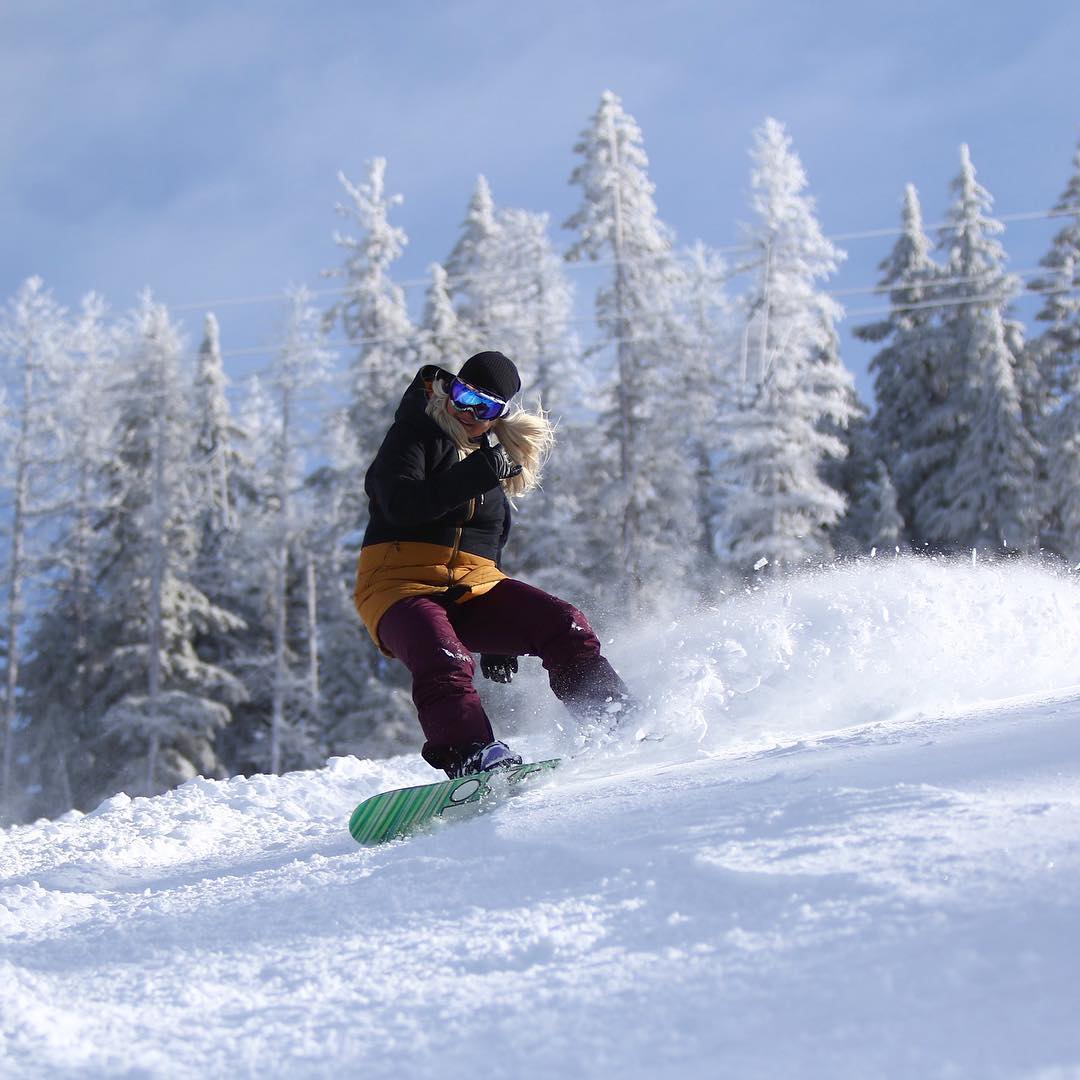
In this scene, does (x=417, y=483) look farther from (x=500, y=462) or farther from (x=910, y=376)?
(x=910, y=376)

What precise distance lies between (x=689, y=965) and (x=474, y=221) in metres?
30.2

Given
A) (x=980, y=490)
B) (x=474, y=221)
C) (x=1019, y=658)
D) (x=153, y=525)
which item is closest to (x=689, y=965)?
(x=1019, y=658)

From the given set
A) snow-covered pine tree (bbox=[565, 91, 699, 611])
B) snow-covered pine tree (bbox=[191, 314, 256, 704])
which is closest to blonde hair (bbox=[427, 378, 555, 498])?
snow-covered pine tree (bbox=[565, 91, 699, 611])

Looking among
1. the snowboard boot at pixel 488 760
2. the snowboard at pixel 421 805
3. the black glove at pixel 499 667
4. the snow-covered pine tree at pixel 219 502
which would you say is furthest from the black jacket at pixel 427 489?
the snow-covered pine tree at pixel 219 502

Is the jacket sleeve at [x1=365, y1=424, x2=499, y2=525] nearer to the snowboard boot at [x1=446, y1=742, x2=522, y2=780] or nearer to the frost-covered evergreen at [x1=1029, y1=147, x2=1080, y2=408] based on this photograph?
the snowboard boot at [x1=446, y1=742, x2=522, y2=780]

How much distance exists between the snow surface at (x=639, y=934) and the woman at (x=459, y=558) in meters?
0.53

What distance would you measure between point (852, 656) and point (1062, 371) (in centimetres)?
2239

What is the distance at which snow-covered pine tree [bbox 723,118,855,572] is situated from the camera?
22078 mm

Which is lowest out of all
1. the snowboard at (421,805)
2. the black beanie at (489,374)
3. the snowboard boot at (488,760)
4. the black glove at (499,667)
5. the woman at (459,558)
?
the snowboard at (421,805)

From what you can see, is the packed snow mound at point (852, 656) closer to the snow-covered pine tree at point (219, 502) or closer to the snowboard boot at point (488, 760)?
the snowboard boot at point (488, 760)

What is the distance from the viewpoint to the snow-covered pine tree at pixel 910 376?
26672mm

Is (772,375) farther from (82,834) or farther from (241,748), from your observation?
(82,834)

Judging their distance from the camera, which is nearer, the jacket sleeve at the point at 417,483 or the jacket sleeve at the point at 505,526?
the jacket sleeve at the point at 417,483

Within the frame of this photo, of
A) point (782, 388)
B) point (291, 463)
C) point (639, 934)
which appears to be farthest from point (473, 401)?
point (291, 463)
